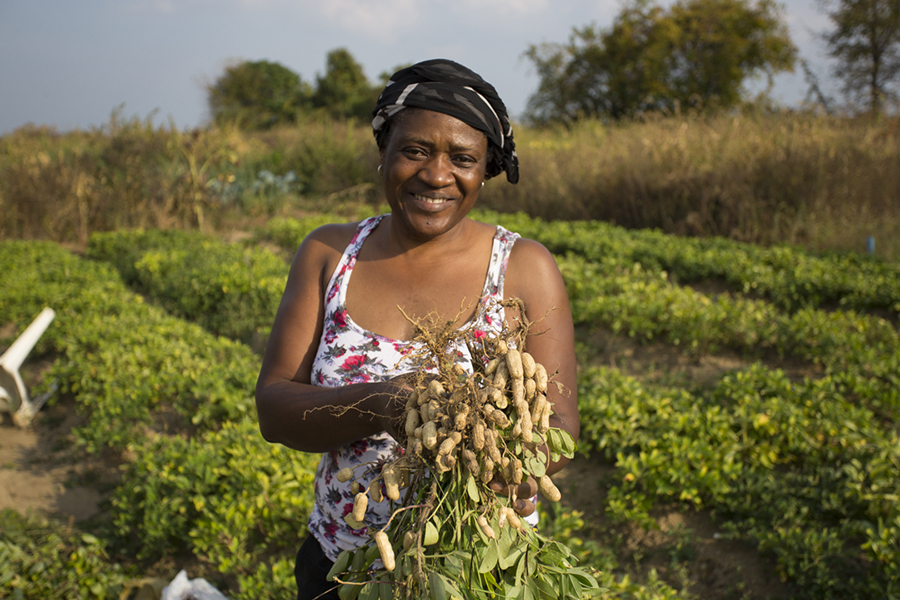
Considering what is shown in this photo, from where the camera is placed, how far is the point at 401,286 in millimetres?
1629

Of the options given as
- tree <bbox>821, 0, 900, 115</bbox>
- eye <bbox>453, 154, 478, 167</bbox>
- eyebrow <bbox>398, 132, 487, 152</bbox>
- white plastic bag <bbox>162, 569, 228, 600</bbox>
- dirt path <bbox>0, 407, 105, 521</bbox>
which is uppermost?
tree <bbox>821, 0, 900, 115</bbox>

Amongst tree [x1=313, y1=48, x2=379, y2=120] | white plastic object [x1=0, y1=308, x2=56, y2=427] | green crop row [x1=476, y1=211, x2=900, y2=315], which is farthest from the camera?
tree [x1=313, y1=48, x2=379, y2=120]

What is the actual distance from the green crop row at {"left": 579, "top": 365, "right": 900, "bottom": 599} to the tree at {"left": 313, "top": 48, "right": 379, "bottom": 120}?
25.3 m

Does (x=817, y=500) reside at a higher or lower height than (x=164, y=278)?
lower

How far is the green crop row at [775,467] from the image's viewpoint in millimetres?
2662

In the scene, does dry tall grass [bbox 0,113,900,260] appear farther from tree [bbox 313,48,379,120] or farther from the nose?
tree [bbox 313,48,379,120]

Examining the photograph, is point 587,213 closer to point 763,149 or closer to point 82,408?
point 763,149

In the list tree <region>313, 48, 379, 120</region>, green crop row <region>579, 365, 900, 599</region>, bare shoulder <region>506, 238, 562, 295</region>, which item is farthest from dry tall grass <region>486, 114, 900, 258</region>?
tree <region>313, 48, 379, 120</region>

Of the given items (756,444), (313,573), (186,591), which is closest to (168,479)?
(186,591)

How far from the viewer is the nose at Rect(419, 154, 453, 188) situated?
58.4 inches

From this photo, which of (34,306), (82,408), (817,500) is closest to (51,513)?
(82,408)

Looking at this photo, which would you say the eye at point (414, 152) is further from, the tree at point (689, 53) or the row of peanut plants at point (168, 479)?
the tree at point (689, 53)

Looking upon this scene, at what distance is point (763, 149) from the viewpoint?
7793 millimetres

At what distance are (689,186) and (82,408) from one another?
7.49 m
